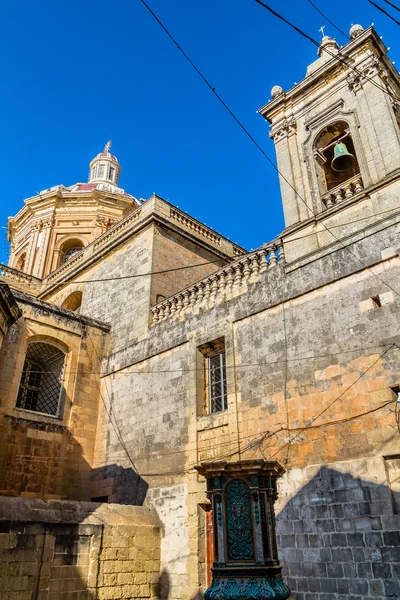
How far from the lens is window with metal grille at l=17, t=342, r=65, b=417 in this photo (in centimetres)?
1217

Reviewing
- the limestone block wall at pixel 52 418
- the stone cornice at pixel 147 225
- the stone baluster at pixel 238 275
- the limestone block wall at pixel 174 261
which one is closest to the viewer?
the stone baluster at pixel 238 275

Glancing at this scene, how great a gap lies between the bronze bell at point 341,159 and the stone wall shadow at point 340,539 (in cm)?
617

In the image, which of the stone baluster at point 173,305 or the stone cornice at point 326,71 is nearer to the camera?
the stone cornice at point 326,71

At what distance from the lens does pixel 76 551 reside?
7.84 meters

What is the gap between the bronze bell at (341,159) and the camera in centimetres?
952

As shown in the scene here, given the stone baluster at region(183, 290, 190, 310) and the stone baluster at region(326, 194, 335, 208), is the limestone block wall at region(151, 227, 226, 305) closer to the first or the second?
the stone baluster at region(183, 290, 190, 310)

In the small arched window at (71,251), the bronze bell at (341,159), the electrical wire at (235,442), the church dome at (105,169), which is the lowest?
the electrical wire at (235,442)

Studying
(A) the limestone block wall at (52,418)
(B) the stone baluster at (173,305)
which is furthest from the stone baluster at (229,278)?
(A) the limestone block wall at (52,418)

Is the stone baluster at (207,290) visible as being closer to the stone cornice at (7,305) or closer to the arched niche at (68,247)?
the stone cornice at (7,305)

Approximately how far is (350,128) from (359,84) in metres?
0.97

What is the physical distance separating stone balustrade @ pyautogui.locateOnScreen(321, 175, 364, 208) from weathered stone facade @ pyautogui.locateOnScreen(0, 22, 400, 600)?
6cm

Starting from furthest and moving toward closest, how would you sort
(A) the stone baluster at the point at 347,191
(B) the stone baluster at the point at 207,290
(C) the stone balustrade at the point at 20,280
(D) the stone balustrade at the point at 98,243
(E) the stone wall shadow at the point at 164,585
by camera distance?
(C) the stone balustrade at the point at 20,280 → (D) the stone balustrade at the point at 98,243 → (B) the stone baluster at the point at 207,290 → (A) the stone baluster at the point at 347,191 → (E) the stone wall shadow at the point at 164,585

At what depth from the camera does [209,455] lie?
909 centimetres

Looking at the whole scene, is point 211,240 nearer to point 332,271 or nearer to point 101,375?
point 101,375
